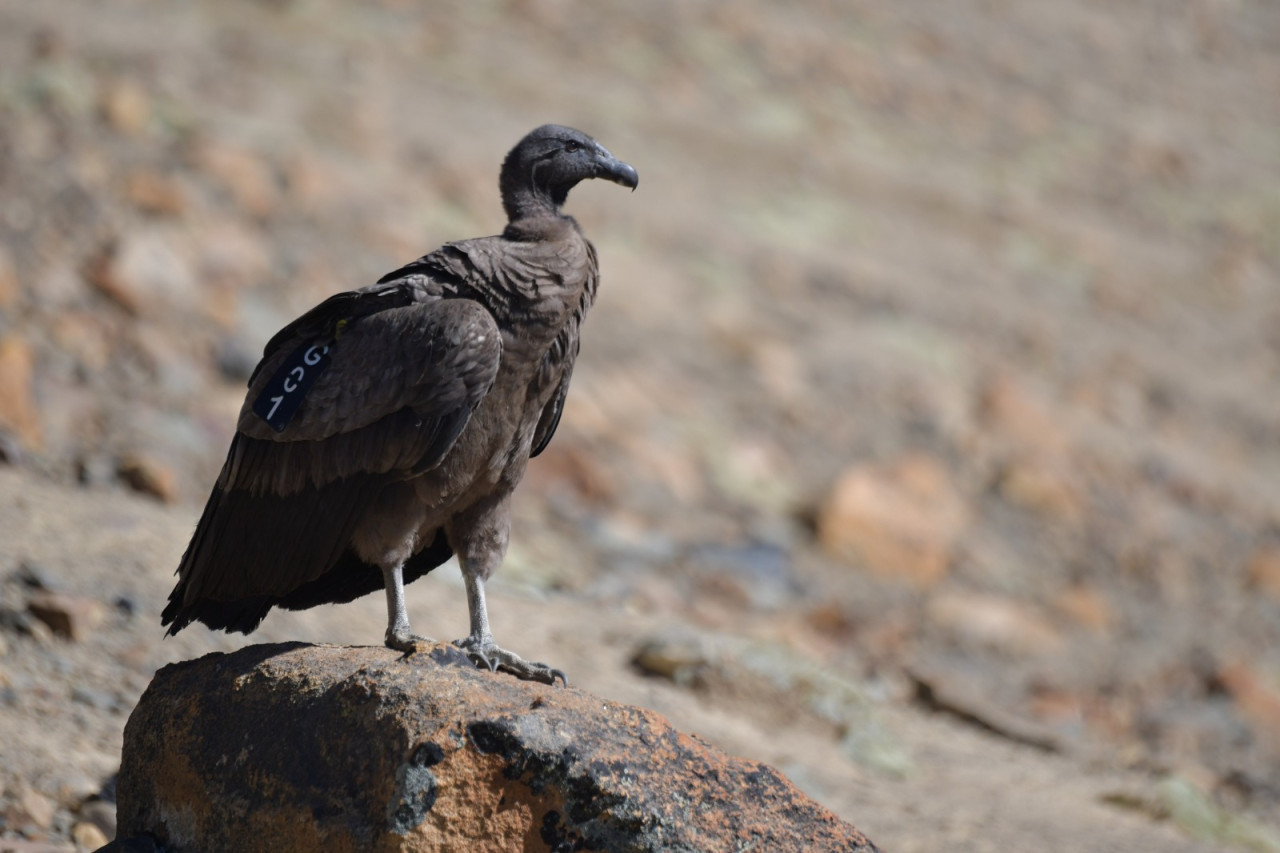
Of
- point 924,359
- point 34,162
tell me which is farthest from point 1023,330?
point 34,162

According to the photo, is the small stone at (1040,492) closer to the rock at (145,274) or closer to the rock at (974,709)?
the rock at (974,709)

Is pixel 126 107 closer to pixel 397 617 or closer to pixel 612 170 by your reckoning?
pixel 612 170

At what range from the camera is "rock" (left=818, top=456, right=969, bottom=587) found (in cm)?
1198

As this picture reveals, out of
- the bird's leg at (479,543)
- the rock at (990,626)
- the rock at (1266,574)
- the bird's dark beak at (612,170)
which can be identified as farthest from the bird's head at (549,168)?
the rock at (1266,574)

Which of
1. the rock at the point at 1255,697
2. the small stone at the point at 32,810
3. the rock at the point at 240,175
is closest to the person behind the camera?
the small stone at the point at 32,810

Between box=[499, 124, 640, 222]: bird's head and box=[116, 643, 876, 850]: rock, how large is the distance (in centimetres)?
182

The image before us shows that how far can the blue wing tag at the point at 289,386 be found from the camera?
16.2ft

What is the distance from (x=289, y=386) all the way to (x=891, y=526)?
8.07 meters

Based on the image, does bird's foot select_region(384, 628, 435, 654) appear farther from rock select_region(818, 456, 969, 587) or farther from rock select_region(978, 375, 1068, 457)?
rock select_region(978, 375, 1068, 457)

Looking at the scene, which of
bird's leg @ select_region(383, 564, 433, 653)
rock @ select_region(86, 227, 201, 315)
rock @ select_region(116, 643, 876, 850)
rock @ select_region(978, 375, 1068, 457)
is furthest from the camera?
rock @ select_region(978, 375, 1068, 457)

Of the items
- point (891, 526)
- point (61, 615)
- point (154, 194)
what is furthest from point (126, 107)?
point (891, 526)

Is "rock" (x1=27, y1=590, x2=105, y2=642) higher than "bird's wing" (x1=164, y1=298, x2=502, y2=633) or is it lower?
lower

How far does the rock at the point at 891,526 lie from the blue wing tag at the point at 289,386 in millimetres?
7569

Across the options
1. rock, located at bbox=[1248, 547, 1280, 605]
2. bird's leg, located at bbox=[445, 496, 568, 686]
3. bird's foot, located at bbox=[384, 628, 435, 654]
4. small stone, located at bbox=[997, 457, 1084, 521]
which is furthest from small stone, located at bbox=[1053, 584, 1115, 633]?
bird's foot, located at bbox=[384, 628, 435, 654]
